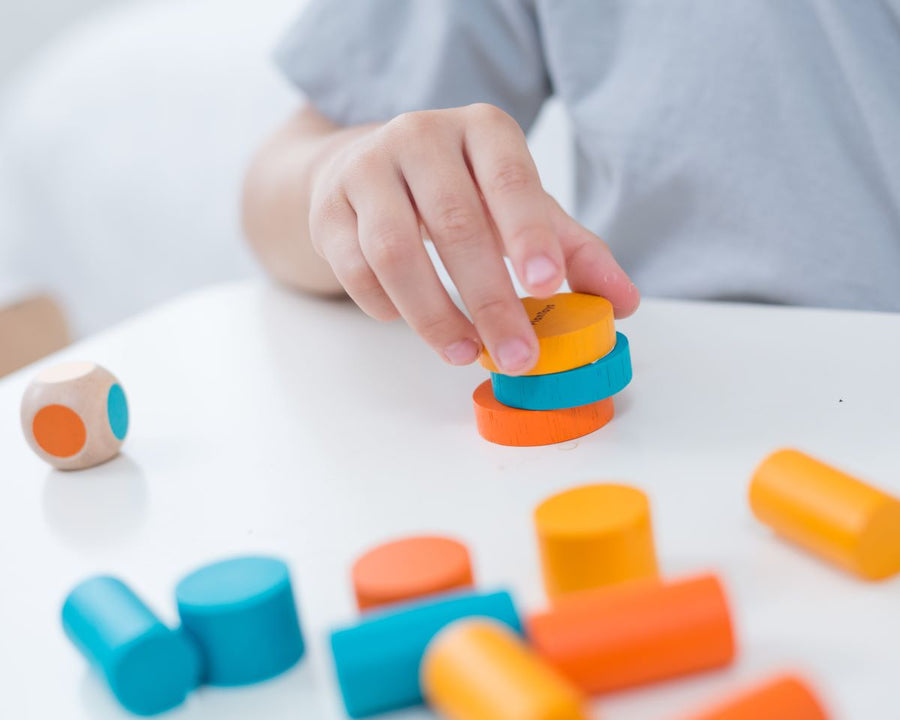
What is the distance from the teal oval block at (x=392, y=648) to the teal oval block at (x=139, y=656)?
0.20 feet

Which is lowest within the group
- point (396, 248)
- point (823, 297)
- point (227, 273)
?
point (227, 273)

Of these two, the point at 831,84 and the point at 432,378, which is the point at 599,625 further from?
the point at 831,84

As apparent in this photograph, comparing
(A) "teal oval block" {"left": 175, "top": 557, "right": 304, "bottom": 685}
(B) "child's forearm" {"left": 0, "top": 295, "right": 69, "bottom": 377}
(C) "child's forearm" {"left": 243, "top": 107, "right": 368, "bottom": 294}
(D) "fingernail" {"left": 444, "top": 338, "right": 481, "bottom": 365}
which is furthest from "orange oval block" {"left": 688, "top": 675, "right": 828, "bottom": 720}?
(B) "child's forearm" {"left": 0, "top": 295, "right": 69, "bottom": 377}

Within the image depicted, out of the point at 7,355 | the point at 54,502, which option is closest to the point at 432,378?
the point at 54,502

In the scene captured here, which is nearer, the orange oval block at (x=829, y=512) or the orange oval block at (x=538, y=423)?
the orange oval block at (x=829, y=512)

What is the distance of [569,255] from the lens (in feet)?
1.88

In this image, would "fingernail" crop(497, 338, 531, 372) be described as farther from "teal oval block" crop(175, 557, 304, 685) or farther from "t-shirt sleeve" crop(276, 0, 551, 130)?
"t-shirt sleeve" crop(276, 0, 551, 130)

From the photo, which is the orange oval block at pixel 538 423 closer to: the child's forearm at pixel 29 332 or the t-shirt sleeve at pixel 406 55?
the t-shirt sleeve at pixel 406 55

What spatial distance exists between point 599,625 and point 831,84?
0.54 metres

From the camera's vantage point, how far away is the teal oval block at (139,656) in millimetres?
348

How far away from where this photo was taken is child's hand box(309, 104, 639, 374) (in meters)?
0.51

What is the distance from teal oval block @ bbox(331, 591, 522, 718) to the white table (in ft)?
0.04

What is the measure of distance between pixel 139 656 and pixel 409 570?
0.09 meters

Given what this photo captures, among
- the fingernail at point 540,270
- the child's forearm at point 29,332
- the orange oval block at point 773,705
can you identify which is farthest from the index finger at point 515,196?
the child's forearm at point 29,332
